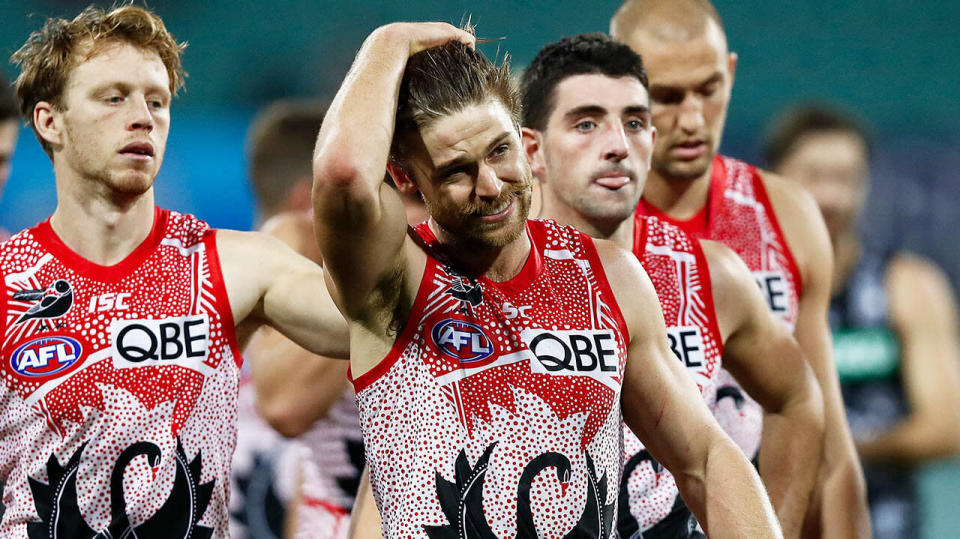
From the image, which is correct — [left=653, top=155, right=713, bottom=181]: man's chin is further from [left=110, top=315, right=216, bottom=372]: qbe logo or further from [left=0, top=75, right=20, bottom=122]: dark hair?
[left=0, top=75, right=20, bottom=122]: dark hair

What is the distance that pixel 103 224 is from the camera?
359 cm

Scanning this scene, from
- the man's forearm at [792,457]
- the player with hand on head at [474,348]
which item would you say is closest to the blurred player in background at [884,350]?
the man's forearm at [792,457]

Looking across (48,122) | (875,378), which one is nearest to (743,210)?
(48,122)

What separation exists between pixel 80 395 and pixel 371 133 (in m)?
1.29

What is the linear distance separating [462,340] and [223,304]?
0.97m

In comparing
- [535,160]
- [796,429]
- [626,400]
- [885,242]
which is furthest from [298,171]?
[885,242]

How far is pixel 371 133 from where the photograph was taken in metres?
2.56

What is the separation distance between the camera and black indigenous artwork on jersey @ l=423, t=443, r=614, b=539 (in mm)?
2705

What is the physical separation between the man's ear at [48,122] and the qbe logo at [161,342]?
62 cm

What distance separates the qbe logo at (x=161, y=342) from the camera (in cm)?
342

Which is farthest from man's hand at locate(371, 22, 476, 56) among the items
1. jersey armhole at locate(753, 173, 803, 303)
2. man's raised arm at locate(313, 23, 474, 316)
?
jersey armhole at locate(753, 173, 803, 303)

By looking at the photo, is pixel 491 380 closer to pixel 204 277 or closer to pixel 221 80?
pixel 204 277

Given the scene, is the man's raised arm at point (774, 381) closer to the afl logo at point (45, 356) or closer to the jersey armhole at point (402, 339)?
the jersey armhole at point (402, 339)

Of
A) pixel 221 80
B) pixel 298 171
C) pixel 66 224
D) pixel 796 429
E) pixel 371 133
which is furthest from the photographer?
pixel 221 80
